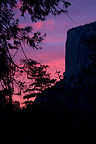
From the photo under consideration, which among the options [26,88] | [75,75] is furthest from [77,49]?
[26,88]

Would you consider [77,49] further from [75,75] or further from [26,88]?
[26,88]

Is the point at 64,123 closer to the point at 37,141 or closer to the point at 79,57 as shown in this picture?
the point at 37,141

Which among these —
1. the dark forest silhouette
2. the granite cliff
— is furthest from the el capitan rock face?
the dark forest silhouette

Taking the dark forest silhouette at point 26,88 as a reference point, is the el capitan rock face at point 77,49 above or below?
above

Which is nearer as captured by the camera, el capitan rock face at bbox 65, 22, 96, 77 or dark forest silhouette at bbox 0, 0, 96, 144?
dark forest silhouette at bbox 0, 0, 96, 144

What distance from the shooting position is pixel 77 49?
15227mm

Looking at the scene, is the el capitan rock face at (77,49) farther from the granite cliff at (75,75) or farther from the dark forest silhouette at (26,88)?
the dark forest silhouette at (26,88)

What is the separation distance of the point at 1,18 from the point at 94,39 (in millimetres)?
4337

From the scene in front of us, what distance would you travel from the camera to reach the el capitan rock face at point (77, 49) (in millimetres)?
13570

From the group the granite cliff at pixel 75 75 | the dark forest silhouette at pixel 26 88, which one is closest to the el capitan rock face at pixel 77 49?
the granite cliff at pixel 75 75

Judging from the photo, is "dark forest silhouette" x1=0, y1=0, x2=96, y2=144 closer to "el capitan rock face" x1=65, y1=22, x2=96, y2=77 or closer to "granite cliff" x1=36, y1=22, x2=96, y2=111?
"granite cliff" x1=36, y1=22, x2=96, y2=111

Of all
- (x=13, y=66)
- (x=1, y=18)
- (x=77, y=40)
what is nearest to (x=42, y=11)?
(x=1, y=18)

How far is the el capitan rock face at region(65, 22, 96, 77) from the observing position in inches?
534

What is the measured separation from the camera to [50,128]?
15.9 feet
